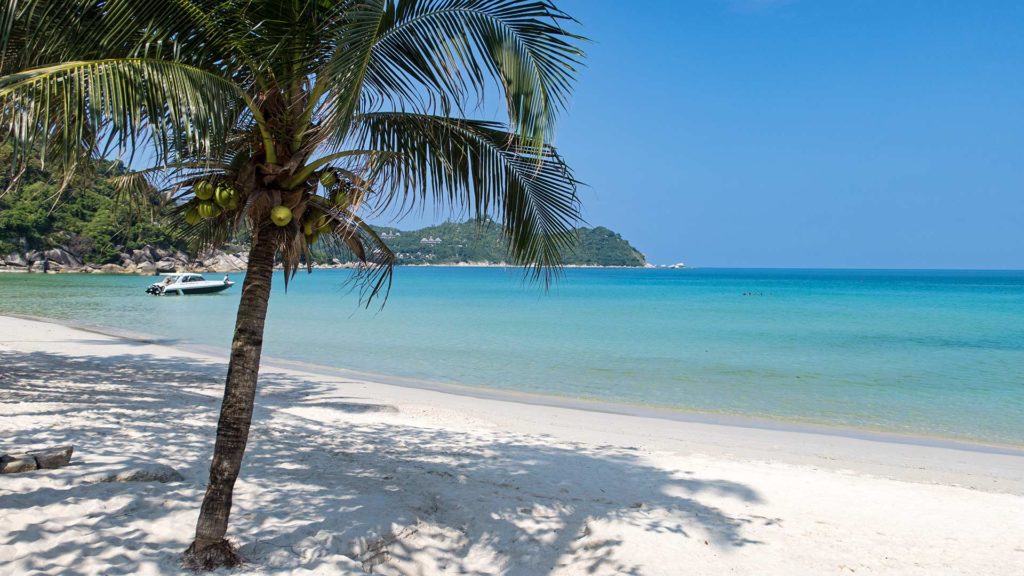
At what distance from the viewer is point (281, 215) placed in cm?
309

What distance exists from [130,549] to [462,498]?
2.21 meters

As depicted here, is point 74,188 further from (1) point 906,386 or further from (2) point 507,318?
(2) point 507,318

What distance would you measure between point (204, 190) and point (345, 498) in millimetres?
2451

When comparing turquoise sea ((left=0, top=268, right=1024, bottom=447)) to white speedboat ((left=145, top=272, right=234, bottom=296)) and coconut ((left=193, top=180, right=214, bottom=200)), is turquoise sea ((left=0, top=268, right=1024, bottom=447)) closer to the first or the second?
coconut ((left=193, top=180, right=214, bottom=200))

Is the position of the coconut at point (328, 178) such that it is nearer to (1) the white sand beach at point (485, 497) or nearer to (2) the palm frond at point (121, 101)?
(2) the palm frond at point (121, 101)

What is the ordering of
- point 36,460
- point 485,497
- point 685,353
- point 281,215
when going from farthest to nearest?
point 685,353
point 485,497
point 36,460
point 281,215

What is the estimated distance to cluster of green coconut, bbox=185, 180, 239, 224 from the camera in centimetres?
326

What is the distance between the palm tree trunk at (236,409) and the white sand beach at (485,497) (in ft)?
0.69

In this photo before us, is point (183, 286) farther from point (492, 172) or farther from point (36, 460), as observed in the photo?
point (492, 172)

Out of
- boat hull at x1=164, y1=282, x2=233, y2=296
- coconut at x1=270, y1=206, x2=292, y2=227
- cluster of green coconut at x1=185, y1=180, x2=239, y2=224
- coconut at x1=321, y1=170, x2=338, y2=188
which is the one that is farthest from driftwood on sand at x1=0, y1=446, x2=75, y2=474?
boat hull at x1=164, y1=282, x2=233, y2=296

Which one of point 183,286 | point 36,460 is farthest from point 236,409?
point 183,286

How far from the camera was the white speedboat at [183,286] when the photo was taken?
40.1 meters

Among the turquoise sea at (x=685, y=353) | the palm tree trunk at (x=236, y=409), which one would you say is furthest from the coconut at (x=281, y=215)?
the turquoise sea at (x=685, y=353)

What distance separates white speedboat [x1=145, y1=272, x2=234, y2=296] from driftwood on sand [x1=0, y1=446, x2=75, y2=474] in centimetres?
3959
